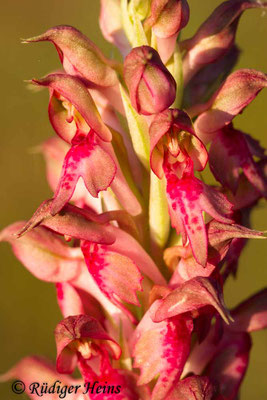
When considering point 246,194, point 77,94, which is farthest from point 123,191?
point 246,194

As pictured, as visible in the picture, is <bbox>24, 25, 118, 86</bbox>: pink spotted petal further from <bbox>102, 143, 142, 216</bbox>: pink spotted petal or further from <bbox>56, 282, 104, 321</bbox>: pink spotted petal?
<bbox>56, 282, 104, 321</bbox>: pink spotted petal

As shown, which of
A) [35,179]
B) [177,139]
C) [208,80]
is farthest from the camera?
[35,179]

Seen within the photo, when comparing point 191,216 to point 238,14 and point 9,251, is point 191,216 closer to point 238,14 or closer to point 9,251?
point 238,14

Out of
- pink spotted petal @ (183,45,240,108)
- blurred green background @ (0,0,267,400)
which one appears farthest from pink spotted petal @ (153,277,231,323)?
blurred green background @ (0,0,267,400)

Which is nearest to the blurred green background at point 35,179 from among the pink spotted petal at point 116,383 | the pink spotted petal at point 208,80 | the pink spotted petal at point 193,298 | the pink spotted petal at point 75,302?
the pink spotted petal at point 208,80

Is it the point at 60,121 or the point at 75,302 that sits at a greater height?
the point at 60,121

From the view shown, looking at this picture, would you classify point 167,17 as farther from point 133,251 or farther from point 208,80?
point 133,251
